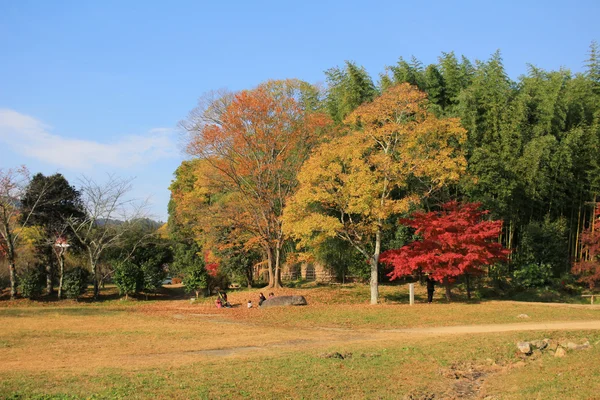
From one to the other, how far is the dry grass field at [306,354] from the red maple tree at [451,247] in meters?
1.60

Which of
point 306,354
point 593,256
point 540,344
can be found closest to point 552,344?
point 540,344

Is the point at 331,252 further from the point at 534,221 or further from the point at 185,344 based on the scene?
the point at 185,344

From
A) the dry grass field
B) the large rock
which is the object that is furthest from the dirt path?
the large rock

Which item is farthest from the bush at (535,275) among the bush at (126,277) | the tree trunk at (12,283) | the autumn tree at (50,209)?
the tree trunk at (12,283)

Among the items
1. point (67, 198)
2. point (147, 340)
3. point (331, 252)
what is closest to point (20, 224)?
point (67, 198)

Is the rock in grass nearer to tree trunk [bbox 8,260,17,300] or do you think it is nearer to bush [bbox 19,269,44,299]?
bush [bbox 19,269,44,299]

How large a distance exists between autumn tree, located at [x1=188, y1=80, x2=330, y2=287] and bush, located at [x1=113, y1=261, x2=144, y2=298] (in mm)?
6400

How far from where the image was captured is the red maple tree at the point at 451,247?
21.7 metres

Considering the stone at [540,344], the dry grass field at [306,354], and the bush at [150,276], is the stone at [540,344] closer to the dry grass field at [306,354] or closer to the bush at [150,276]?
the dry grass field at [306,354]

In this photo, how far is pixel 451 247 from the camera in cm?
2195

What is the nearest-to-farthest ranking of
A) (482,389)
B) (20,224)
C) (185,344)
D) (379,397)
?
1. (379,397)
2. (482,389)
3. (185,344)
4. (20,224)

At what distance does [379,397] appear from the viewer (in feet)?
29.9

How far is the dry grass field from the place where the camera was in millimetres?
9219

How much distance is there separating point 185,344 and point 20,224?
21.4 m
